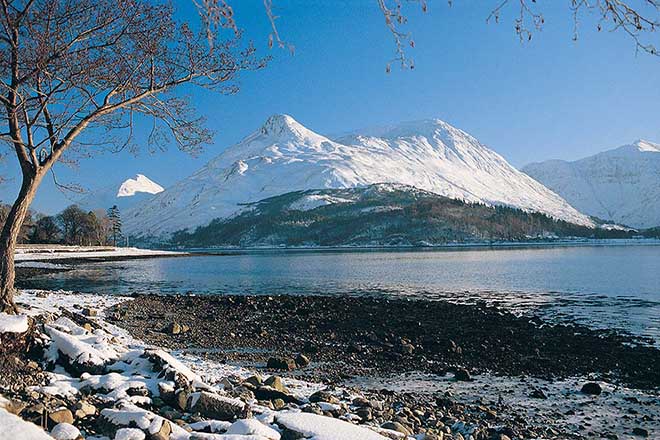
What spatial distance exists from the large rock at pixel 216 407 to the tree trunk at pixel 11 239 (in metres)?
6.98

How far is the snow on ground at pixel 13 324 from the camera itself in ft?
33.1

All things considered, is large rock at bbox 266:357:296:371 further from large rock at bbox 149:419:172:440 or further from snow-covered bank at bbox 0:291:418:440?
large rock at bbox 149:419:172:440

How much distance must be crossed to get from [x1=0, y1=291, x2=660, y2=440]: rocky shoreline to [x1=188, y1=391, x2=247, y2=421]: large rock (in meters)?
0.02

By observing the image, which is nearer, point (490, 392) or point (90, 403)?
point (90, 403)

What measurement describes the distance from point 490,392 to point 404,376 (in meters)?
2.72

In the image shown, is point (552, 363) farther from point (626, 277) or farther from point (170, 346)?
point (626, 277)

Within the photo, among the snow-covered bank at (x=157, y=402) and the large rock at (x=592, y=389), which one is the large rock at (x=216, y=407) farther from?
the large rock at (x=592, y=389)

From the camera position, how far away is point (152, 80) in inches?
572

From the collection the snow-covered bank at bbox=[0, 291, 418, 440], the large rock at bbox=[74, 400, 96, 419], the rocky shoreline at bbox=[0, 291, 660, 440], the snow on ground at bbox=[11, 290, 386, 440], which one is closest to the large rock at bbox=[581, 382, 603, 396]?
the rocky shoreline at bbox=[0, 291, 660, 440]

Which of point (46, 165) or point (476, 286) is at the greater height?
point (46, 165)

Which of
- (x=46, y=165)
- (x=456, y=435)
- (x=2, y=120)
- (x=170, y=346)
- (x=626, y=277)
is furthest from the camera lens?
(x=626, y=277)

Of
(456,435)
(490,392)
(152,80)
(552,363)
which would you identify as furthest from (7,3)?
(552,363)

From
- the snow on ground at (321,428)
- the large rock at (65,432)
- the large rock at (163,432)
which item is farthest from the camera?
the snow on ground at (321,428)

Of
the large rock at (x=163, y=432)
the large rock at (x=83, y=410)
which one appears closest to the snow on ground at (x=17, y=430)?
the large rock at (x=163, y=432)
